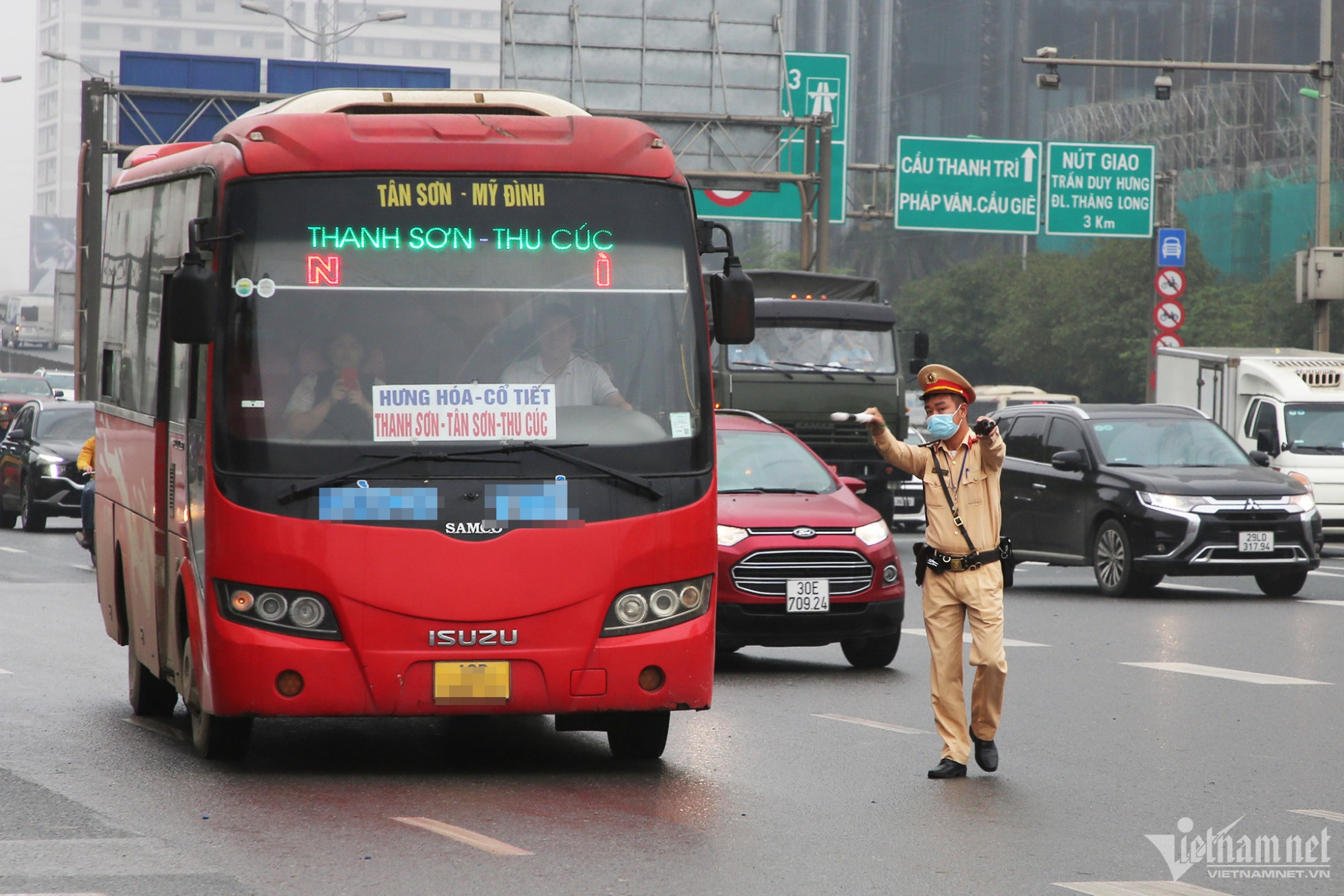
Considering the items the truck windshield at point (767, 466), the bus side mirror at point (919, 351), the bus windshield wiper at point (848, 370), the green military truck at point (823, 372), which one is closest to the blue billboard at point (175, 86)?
the green military truck at point (823, 372)

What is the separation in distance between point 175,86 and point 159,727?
28.6 metres

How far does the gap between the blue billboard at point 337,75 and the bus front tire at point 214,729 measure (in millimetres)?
31467

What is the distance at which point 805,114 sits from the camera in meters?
41.9

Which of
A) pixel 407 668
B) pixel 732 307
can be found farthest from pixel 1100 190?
pixel 407 668

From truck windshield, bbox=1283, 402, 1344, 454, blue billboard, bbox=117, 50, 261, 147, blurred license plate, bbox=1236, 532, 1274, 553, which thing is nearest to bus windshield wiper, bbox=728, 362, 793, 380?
truck windshield, bbox=1283, 402, 1344, 454

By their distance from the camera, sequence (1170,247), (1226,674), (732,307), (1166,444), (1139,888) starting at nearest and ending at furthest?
(1139,888) → (732,307) → (1226,674) → (1166,444) → (1170,247)

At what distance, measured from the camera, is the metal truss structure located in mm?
65750

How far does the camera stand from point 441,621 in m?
8.30

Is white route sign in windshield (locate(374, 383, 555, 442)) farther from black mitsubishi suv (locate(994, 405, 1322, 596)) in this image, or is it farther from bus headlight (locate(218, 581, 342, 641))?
black mitsubishi suv (locate(994, 405, 1322, 596))

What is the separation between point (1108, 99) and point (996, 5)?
1124 cm

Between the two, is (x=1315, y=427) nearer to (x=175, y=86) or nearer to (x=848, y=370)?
(x=848, y=370)

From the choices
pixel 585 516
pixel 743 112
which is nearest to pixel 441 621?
pixel 585 516

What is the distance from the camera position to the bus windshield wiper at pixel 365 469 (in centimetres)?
834

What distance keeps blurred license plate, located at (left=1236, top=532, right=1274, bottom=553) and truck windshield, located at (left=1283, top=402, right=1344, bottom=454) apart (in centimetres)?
736
